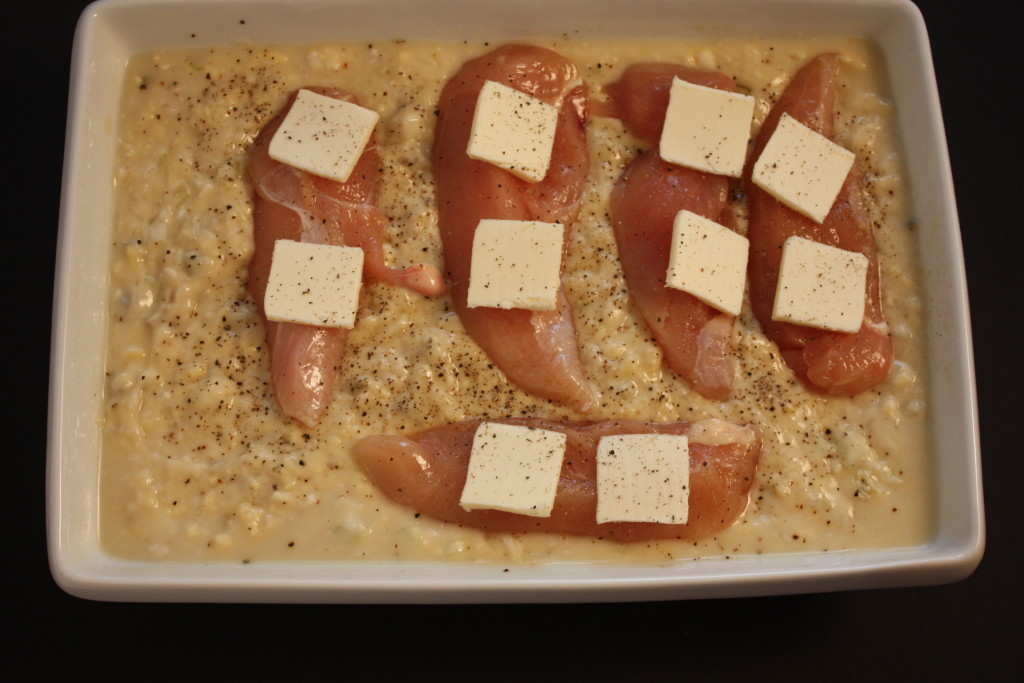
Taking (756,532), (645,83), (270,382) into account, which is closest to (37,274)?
(270,382)

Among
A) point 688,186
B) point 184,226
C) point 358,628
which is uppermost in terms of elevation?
point 184,226

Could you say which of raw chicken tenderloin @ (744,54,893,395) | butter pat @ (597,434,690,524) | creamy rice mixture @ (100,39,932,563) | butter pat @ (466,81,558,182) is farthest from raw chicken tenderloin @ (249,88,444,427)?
raw chicken tenderloin @ (744,54,893,395)

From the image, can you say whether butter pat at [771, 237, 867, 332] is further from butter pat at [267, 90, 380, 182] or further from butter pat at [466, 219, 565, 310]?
butter pat at [267, 90, 380, 182]

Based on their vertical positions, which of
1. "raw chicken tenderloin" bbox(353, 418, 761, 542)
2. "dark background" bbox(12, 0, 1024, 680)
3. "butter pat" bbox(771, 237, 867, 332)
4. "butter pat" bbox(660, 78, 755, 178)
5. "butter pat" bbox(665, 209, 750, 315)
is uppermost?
"butter pat" bbox(660, 78, 755, 178)

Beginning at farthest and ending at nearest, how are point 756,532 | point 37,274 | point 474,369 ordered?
point 37,274, point 474,369, point 756,532

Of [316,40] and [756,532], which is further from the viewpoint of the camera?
[316,40]

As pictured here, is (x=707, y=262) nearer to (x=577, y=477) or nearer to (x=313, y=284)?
(x=577, y=477)

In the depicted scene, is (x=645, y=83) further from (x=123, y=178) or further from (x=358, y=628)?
(x=358, y=628)

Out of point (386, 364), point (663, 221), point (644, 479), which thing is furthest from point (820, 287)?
point (386, 364)
